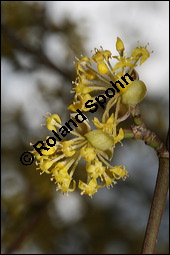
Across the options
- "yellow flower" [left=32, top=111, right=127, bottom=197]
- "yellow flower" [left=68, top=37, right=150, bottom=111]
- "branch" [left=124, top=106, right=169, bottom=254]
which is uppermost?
"yellow flower" [left=68, top=37, right=150, bottom=111]

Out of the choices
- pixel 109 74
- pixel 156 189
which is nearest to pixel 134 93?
pixel 109 74

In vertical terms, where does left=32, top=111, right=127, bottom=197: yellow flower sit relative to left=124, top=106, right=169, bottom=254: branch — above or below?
above

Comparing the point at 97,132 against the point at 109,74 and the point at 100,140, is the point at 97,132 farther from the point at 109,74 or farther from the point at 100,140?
the point at 109,74

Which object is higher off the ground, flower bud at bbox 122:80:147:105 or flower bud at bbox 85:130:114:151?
flower bud at bbox 122:80:147:105

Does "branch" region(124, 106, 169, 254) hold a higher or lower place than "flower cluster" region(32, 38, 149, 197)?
lower

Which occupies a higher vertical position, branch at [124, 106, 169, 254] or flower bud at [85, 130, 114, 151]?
flower bud at [85, 130, 114, 151]

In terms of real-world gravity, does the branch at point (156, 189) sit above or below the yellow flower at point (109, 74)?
below

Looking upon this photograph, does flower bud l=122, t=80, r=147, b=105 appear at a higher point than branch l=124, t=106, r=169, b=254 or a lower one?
higher

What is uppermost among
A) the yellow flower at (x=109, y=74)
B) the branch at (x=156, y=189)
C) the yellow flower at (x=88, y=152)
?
the yellow flower at (x=109, y=74)
